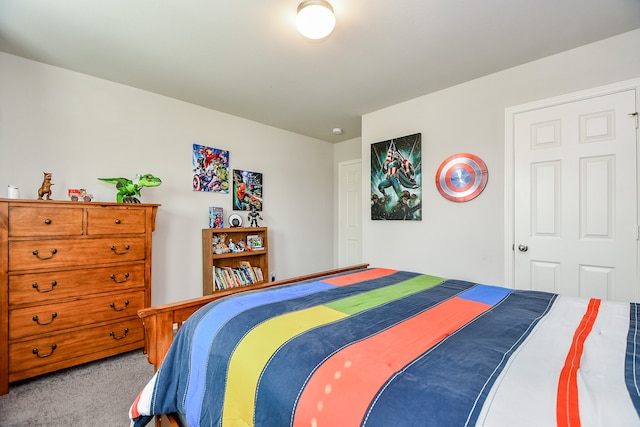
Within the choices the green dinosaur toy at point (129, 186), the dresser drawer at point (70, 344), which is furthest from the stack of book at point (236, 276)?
the green dinosaur toy at point (129, 186)

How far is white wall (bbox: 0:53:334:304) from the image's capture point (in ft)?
7.65

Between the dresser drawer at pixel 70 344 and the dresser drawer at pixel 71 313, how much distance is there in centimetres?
6

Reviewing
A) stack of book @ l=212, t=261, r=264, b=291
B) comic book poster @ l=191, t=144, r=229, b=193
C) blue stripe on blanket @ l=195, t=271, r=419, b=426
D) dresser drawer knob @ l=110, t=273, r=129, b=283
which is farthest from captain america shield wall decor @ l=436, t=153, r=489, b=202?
dresser drawer knob @ l=110, t=273, r=129, b=283

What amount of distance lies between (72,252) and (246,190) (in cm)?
189

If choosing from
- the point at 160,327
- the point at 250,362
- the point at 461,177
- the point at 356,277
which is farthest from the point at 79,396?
the point at 461,177

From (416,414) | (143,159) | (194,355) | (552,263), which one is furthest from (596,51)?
(143,159)

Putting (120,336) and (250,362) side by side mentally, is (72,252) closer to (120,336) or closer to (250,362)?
(120,336)

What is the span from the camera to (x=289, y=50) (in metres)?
2.22

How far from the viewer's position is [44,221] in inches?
80.8

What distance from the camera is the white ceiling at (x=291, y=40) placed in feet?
5.84

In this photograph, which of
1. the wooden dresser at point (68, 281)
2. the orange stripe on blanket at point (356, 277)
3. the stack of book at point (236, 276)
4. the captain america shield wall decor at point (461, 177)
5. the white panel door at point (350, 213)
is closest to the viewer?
the orange stripe on blanket at point (356, 277)

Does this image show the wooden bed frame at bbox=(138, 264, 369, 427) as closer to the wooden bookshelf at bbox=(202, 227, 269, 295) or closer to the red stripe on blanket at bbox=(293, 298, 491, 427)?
the red stripe on blanket at bbox=(293, 298, 491, 427)

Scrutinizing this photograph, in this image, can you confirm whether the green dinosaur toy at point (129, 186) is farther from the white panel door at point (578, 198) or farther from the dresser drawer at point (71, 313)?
the white panel door at point (578, 198)

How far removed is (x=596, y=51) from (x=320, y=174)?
131 inches
